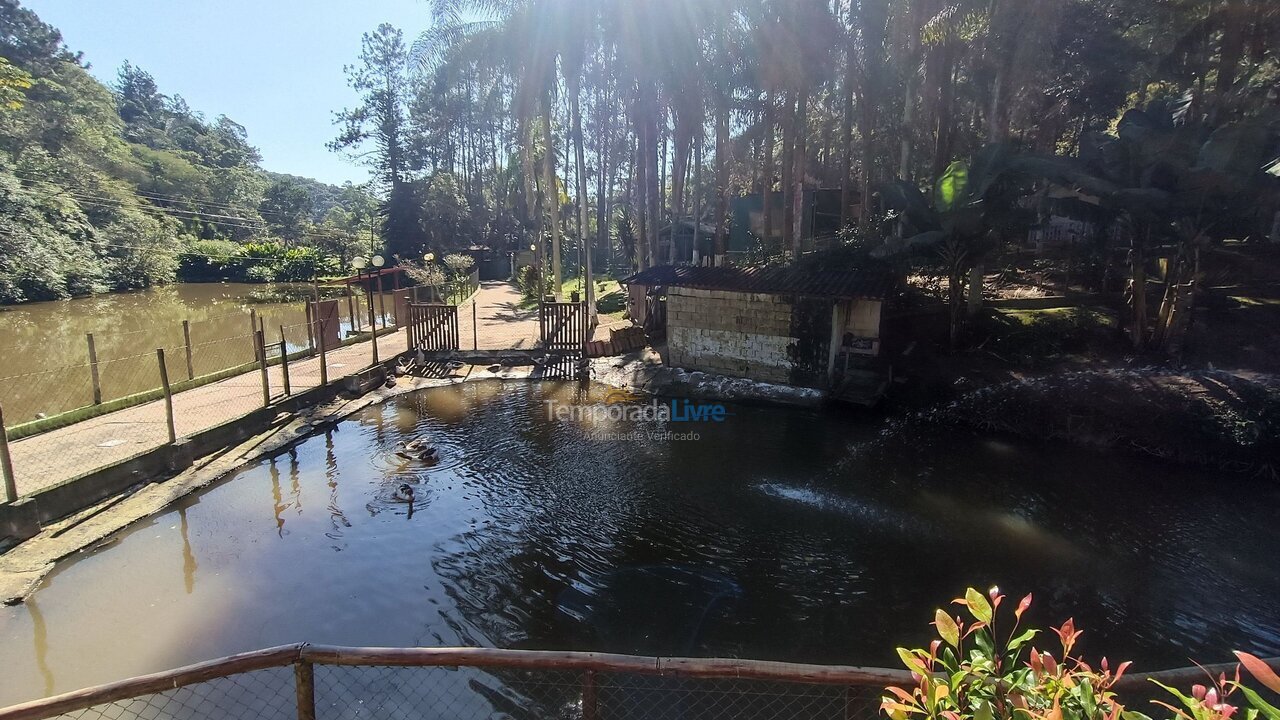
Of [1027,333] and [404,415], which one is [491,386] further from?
[1027,333]

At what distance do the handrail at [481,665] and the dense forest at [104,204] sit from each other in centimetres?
1913

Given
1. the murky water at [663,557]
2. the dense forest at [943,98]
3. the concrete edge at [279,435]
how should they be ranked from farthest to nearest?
1. the dense forest at [943,98]
2. the concrete edge at [279,435]
3. the murky water at [663,557]

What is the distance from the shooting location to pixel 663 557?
328 inches

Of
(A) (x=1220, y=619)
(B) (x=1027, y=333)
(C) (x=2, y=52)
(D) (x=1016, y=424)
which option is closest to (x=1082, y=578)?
(A) (x=1220, y=619)

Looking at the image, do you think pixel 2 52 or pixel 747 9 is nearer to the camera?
pixel 747 9

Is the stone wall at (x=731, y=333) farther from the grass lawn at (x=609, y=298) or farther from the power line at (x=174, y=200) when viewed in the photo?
the power line at (x=174, y=200)

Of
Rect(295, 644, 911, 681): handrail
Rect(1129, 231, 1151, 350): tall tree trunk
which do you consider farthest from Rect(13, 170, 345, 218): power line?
Rect(1129, 231, 1151, 350): tall tree trunk

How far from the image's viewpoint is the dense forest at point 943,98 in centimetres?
1379

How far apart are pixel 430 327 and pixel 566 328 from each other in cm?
415

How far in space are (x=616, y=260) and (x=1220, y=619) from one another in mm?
39440

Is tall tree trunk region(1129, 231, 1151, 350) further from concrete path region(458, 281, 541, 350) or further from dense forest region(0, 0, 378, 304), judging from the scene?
dense forest region(0, 0, 378, 304)

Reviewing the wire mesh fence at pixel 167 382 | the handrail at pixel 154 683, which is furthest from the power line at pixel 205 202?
the handrail at pixel 154 683

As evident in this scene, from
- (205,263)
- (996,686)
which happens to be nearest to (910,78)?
(996,686)

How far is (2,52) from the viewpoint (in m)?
45.8
